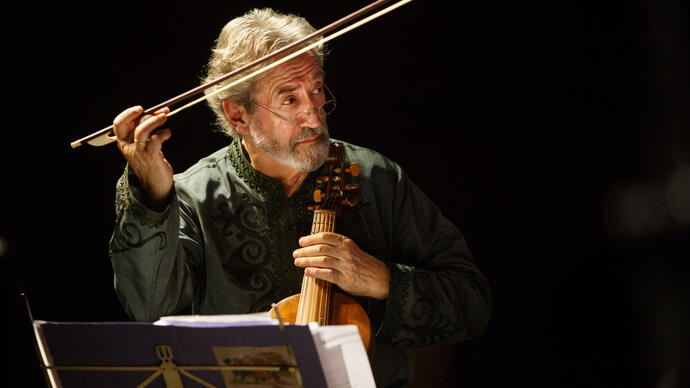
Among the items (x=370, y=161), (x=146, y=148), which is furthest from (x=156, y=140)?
(x=370, y=161)

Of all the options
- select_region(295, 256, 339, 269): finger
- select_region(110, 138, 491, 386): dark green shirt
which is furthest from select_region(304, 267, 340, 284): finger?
select_region(110, 138, 491, 386): dark green shirt

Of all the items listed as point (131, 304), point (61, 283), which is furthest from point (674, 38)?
Result: point (61, 283)

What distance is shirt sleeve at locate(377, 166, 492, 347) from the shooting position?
1.91m

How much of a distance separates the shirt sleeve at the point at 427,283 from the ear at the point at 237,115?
1.52ft

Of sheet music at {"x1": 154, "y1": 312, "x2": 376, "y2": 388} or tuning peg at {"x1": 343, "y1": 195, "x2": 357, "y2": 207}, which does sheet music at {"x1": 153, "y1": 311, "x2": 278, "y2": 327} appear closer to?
sheet music at {"x1": 154, "y1": 312, "x2": 376, "y2": 388}

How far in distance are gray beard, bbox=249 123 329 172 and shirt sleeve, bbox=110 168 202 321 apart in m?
0.32

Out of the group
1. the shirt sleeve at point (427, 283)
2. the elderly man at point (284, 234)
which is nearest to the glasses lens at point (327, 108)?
the elderly man at point (284, 234)

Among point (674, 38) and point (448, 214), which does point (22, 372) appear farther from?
point (674, 38)

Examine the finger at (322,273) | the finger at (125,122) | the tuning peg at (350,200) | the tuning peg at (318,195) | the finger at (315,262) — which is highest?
the finger at (125,122)

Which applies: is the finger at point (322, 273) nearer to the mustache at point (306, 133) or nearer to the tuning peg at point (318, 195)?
the tuning peg at point (318, 195)

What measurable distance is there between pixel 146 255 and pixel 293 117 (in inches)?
20.9

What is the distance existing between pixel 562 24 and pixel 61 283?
73.0 inches

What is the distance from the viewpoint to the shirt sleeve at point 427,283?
1.91 m

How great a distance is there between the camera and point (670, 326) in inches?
77.2
